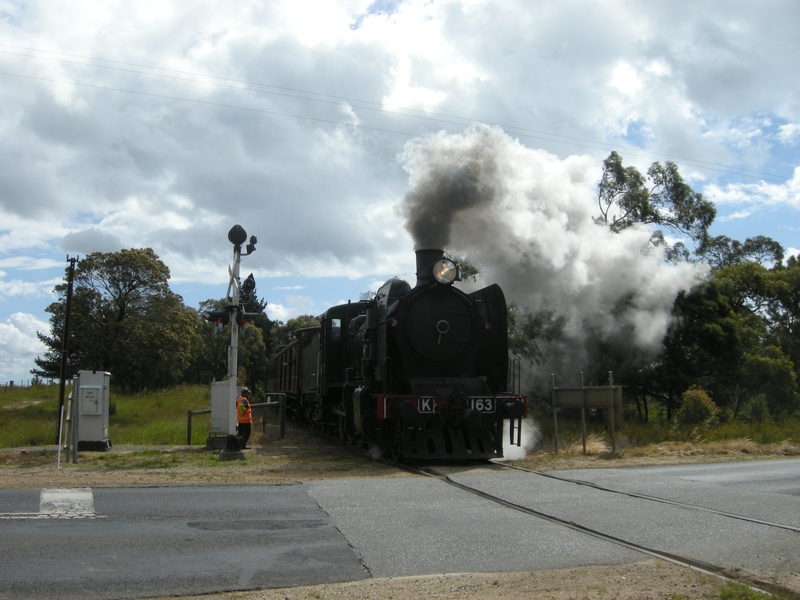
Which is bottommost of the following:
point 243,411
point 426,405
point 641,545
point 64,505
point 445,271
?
point 641,545

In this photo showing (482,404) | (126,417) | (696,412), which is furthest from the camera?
(126,417)

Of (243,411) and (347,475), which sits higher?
(243,411)

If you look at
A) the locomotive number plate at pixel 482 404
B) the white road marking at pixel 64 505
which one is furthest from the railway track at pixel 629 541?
the white road marking at pixel 64 505

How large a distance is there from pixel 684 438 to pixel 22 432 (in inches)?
689

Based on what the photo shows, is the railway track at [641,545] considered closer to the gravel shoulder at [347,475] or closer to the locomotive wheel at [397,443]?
the gravel shoulder at [347,475]

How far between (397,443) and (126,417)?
61.6 ft

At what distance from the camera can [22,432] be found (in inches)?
→ 778

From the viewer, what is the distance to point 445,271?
1252cm

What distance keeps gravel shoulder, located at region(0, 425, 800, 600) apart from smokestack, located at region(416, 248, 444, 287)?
3361 mm

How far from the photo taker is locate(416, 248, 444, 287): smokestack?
12695mm

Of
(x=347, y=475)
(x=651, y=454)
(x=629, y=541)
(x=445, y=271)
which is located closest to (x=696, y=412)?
(x=651, y=454)

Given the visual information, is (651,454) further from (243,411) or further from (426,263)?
(243,411)

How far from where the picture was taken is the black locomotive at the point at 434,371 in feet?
38.9

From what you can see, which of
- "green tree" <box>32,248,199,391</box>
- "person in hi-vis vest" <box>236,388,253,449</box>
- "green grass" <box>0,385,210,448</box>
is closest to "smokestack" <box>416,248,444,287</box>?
"person in hi-vis vest" <box>236,388,253,449</box>
